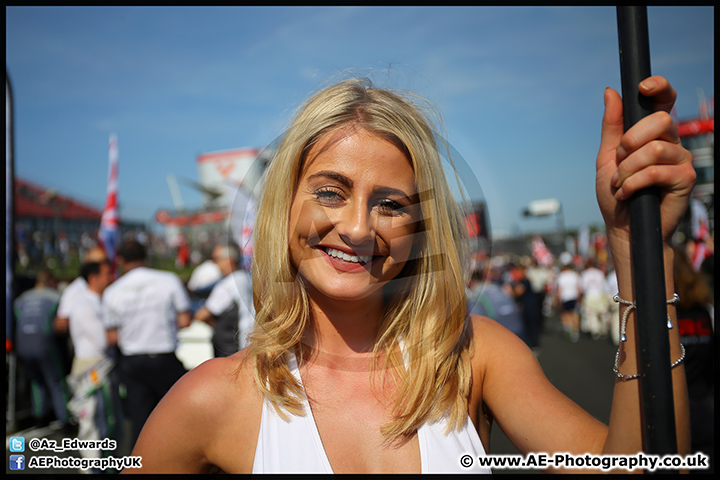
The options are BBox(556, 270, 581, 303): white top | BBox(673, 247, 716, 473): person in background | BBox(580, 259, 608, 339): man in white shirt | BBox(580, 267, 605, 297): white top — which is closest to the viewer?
BBox(673, 247, 716, 473): person in background

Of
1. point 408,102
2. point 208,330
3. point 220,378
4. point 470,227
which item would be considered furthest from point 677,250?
point 208,330

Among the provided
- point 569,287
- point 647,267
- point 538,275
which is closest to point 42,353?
point 647,267

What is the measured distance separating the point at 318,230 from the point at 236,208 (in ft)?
2.12

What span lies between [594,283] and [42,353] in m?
8.27

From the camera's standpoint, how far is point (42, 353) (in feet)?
17.0

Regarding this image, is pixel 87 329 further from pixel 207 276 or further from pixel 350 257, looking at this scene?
pixel 350 257

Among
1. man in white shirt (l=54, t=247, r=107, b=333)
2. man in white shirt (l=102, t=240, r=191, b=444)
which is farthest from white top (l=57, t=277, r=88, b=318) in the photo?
man in white shirt (l=102, t=240, r=191, b=444)

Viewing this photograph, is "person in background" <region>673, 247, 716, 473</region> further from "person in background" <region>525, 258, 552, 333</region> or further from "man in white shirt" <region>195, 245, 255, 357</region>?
"person in background" <region>525, 258, 552, 333</region>

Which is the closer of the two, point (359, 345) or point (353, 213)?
point (353, 213)

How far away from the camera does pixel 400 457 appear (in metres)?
1.25

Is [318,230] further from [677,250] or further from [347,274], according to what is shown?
[677,250]

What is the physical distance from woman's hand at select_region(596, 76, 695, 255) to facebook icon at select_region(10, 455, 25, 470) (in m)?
2.16

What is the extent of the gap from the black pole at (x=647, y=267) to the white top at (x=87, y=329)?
14.7 ft

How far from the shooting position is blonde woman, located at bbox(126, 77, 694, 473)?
1.24 m
